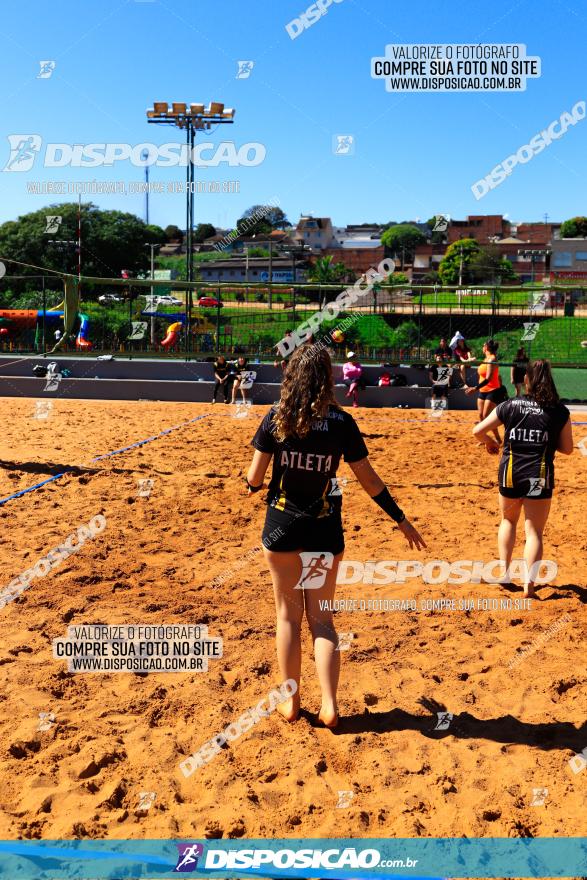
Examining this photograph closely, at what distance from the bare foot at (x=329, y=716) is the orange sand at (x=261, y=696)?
0.05 metres

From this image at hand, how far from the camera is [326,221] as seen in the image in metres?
113

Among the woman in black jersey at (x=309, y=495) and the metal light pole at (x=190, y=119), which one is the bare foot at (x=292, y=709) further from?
the metal light pole at (x=190, y=119)

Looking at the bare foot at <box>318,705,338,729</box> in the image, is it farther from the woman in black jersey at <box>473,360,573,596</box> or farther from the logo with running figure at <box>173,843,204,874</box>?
the woman in black jersey at <box>473,360,573,596</box>

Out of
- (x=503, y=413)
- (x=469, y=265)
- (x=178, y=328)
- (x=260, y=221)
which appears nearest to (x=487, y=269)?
(x=469, y=265)

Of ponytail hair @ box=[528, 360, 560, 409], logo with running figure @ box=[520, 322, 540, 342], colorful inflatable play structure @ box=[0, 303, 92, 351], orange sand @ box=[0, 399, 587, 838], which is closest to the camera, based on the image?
orange sand @ box=[0, 399, 587, 838]

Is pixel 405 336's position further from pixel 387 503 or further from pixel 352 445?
pixel 352 445

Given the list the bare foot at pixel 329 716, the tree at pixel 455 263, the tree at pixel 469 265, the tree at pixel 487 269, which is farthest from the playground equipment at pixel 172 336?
the tree at pixel 455 263

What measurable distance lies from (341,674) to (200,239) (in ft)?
438

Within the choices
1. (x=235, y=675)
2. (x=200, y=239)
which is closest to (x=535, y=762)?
(x=235, y=675)

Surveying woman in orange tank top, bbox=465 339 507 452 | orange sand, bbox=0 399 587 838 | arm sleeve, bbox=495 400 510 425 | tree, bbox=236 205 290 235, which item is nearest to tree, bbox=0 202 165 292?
tree, bbox=236 205 290 235

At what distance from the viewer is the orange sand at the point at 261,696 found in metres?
3.15

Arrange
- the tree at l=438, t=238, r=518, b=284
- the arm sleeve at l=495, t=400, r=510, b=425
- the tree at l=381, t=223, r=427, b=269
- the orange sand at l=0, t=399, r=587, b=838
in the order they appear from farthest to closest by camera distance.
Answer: the tree at l=381, t=223, r=427, b=269, the tree at l=438, t=238, r=518, b=284, the arm sleeve at l=495, t=400, r=510, b=425, the orange sand at l=0, t=399, r=587, b=838

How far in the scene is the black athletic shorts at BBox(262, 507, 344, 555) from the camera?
367 centimetres

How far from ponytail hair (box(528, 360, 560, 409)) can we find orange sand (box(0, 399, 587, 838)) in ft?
4.76
